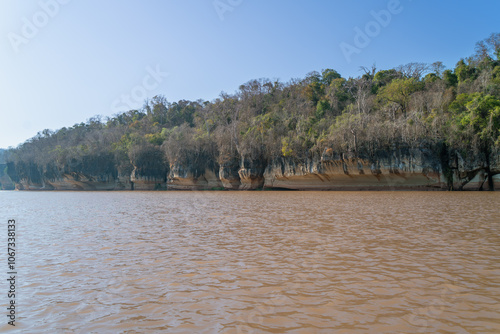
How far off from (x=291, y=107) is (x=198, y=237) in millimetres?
40160

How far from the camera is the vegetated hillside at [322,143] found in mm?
28672

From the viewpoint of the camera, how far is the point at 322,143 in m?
33.8

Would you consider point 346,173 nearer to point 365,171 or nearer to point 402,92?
point 365,171

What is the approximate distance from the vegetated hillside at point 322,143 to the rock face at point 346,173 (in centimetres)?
10

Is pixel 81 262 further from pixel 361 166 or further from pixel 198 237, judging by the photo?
pixel 361 166

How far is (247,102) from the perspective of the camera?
55469 millimetres

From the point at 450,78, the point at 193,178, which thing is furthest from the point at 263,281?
the point at 450,78

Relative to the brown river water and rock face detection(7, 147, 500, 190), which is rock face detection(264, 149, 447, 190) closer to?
rock face detection(7, 147, 500, 190)

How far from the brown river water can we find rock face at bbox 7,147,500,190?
22.3 metres

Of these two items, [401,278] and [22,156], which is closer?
[401,278]

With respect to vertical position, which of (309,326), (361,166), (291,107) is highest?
(291,107)

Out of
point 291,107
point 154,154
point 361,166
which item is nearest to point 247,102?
point 291,107

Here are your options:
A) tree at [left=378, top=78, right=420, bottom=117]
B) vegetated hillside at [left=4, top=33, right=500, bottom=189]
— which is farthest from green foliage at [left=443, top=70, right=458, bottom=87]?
tree at [left=378, top=78, right=420, bottom=117]

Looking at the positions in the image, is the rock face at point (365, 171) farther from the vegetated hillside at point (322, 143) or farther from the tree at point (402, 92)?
the tree at point (402, 92)
